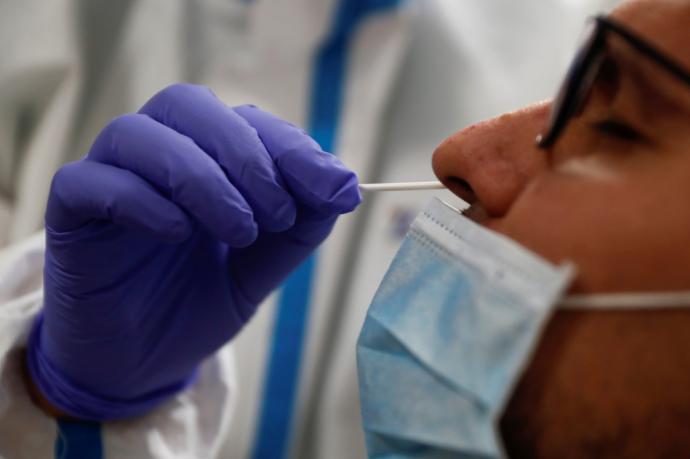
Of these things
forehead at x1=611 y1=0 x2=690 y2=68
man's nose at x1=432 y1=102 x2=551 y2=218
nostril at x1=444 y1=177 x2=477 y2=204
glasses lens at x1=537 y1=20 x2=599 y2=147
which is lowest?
nostril at x1=444 y1=177 x2=477 y2=204

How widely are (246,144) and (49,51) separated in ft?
1.92

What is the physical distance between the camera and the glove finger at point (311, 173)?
657 mm

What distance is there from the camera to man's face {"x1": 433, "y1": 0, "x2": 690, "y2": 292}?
50 cm

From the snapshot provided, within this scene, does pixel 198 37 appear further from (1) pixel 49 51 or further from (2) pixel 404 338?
(2) pixel 404 338

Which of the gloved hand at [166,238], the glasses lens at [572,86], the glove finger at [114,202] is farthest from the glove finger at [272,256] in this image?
the glasses lens at [572,86]

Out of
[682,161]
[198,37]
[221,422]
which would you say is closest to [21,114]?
[198,37]

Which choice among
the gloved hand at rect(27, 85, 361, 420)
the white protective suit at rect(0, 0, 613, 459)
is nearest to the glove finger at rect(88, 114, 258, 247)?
the gloved hand at rect(27, 85, 361, 420)

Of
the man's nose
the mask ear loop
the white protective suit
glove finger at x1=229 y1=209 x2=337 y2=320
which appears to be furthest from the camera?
the white protective suit

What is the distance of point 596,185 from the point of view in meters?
0.53

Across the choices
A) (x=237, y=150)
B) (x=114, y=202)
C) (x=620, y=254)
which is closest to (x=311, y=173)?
(x=237, y=150)

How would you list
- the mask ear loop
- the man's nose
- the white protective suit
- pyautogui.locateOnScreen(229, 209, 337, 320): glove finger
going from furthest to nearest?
the white protective suit → pyautogui.locateOnScreen(229, 209, 337, 320): glove finger → the man's nose → the mask ear loop

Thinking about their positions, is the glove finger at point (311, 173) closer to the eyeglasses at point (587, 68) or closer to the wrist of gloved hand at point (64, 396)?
the eyeglasses at point (587, 68)

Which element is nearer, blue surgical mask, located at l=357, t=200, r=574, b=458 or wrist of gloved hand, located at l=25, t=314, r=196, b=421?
blue surgical mask, located at l=357, t=200, r=574, b=458

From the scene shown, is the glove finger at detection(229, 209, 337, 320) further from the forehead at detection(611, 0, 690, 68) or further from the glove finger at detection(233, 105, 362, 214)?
the forehead at detection(611, 0, 690, 68)
